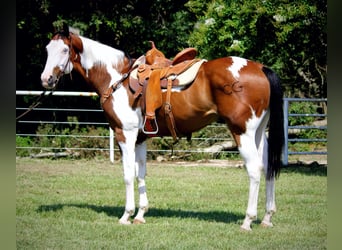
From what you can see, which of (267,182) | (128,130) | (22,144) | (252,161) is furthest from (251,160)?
(22,144)

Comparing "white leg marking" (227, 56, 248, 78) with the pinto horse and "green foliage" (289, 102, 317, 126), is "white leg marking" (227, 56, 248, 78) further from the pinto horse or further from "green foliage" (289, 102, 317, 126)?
"green foliage" (289, 102, 317, 126)

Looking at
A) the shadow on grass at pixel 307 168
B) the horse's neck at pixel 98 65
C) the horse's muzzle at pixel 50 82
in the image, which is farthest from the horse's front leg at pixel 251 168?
the shadow on grass at pixel 307 168

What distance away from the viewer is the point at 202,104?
4.96m

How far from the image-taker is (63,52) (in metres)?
5.34

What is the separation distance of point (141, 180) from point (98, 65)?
120 cm

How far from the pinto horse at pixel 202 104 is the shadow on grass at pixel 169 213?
329 mm

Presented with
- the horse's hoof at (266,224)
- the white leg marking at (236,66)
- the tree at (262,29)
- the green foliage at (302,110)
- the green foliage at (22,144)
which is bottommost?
the horse's hoof at (266,224)

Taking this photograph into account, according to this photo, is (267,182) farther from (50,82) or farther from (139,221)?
(50,82)

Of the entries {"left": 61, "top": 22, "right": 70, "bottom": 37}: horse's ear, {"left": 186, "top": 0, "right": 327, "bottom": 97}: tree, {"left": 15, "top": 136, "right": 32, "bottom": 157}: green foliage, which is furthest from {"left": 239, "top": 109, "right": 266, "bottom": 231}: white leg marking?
{"left": 15, "top": 136, "right": 32, "bottom": 157}: green foliage

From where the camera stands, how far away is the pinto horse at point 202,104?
4746mm

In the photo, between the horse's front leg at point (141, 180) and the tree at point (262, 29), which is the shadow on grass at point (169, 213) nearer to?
the horse's front leg at point (141, 180)

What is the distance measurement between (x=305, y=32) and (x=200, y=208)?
4805mm
